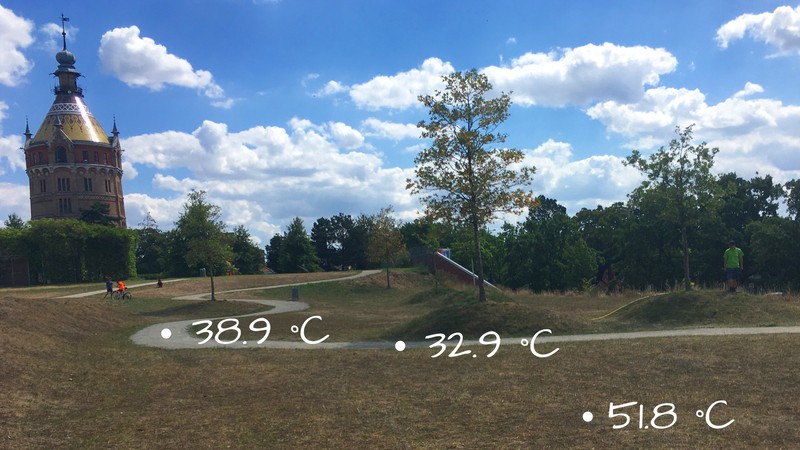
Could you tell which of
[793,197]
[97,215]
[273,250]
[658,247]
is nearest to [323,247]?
[273,250]

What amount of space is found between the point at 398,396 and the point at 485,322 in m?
6.10

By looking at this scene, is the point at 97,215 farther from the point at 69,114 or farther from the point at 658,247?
the point at 658,247

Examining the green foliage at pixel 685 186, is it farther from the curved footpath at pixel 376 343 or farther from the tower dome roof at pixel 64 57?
the tower dome roof at pixel 64 57

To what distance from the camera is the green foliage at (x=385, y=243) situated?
37.9 m

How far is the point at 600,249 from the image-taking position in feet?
214

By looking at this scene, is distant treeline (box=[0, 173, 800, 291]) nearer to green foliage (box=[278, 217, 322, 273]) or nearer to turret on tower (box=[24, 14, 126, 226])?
green foliage (box=[278, 217, 322, 273])

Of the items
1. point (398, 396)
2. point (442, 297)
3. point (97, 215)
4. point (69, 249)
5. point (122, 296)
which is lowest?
point (442, 297)

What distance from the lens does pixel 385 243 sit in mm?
37844

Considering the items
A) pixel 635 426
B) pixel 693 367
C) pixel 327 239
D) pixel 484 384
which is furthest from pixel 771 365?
pixel 327 239

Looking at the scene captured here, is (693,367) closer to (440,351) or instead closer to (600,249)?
(440,351)

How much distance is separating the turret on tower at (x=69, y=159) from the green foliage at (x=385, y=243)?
166 feet

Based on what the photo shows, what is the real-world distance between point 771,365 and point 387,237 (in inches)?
1200

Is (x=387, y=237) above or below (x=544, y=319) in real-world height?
above

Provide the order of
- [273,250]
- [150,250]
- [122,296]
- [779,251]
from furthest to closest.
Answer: [273,250]
[150,250]
[779,251]
[122,296]
